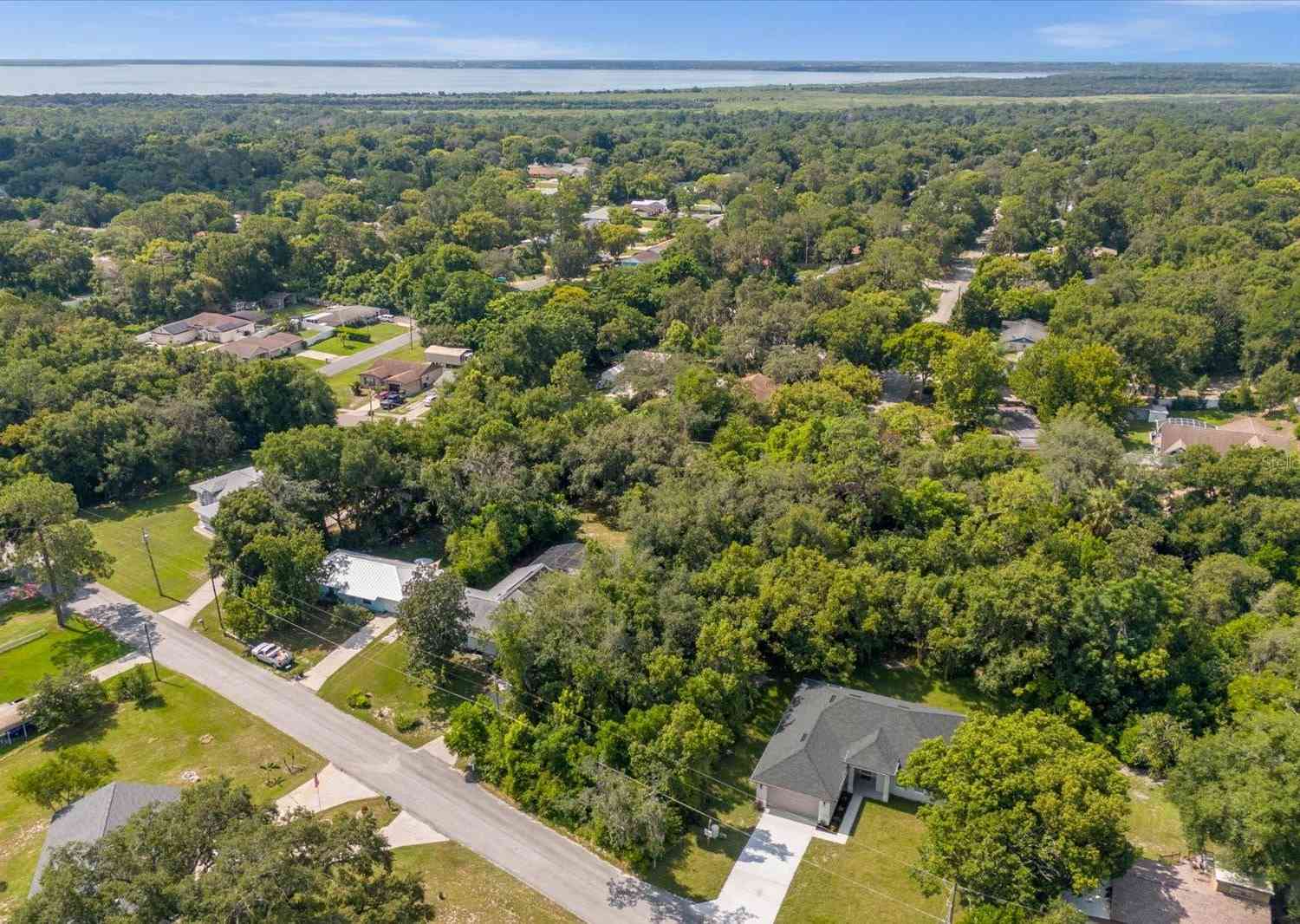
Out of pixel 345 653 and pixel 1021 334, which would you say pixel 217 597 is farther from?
pixel 1021 334

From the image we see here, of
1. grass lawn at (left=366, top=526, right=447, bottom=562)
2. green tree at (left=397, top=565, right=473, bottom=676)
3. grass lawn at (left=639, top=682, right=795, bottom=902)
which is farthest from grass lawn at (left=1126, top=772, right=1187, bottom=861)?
grass lawn at (left=366, top=526, right=447, bottom=562)

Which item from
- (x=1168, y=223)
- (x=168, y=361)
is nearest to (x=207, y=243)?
(x=168, y=361)

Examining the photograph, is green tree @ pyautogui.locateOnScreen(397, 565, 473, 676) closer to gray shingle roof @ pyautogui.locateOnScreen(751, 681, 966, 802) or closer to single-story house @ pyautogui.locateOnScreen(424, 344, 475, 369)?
gray shingle roof @ pyautogui.locateOnScreen(751, 681, 966, 802)

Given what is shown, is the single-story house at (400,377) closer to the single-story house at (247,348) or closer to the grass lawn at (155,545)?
the single-story house at (247,348)

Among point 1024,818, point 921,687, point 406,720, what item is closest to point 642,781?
point 406,720

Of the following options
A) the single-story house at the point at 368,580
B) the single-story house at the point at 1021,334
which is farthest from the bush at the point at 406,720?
the single-story house at the point at 1021,334

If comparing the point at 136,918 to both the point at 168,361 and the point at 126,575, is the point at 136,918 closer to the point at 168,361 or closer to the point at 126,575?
the point at 126,575
